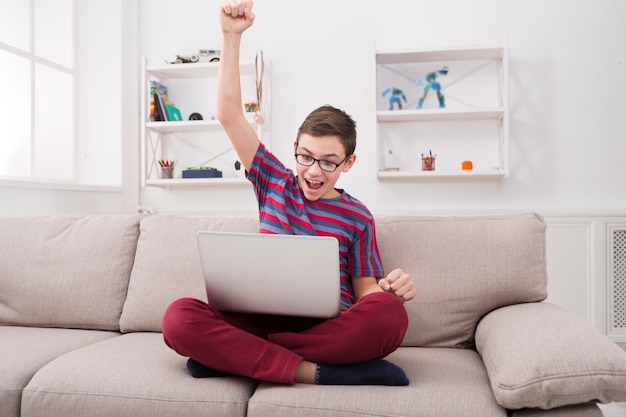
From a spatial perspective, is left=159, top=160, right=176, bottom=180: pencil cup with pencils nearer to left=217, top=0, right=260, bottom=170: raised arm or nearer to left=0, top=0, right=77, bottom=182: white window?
left=0, top=0, right=77, bottom=182: white window

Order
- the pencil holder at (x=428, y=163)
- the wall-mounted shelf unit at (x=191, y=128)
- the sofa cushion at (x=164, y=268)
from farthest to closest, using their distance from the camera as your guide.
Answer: the wall-mounted shelf unit at (x=191, y=128)
the pencil holder at (x=428, y=163)
the sofa cushion at (x=164, y=268)

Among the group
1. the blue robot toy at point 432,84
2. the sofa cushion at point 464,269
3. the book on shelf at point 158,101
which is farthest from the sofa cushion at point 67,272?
the blue robot toy at point 432,84

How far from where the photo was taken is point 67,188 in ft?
9.40

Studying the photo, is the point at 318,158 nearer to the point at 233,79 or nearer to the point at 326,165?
the point at 326,165

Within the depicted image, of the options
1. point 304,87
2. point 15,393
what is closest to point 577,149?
point 304,87

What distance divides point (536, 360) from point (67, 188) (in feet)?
8.22

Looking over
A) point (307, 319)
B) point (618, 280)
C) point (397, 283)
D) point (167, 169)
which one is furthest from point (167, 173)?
point (618, 280)

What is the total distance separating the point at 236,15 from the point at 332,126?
37 cm

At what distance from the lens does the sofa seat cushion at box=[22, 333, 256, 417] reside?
1152 millimetres

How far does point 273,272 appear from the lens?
1174mm

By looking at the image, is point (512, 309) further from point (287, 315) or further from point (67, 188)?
point (67, 188)

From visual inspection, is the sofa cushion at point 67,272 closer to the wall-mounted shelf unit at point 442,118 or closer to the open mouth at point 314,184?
the open mouth at point 314,184

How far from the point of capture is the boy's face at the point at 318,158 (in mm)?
Result: 1462

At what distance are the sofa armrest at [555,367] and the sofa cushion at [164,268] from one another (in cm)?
81
